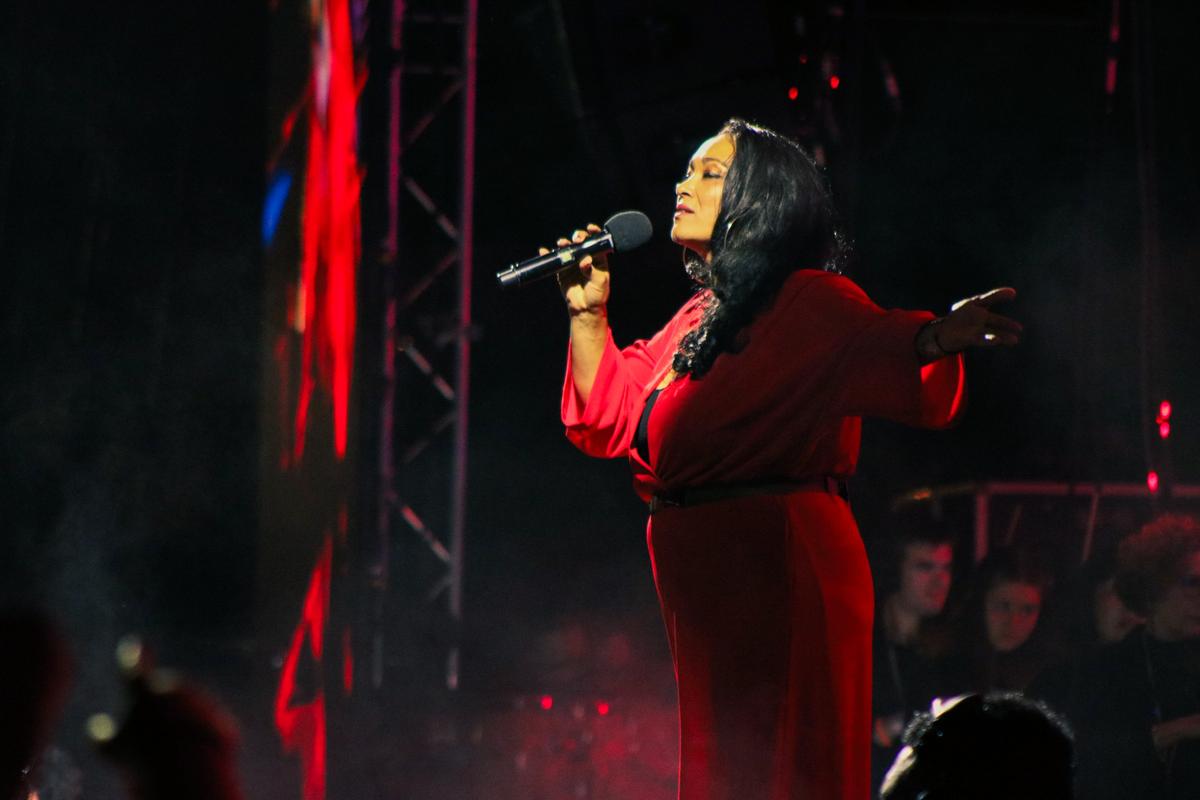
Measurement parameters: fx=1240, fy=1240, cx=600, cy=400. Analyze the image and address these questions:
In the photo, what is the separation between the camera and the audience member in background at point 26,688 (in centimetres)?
90

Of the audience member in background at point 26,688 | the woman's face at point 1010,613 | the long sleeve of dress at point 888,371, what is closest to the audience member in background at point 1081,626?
the woman's face at point 1010,613

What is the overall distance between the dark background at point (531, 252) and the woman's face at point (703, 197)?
6.38 ft

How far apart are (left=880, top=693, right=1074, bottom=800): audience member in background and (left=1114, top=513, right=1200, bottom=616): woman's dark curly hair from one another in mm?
2995

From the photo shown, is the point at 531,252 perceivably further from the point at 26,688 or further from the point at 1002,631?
the point at 26,688

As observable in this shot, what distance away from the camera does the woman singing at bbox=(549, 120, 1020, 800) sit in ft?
6.54

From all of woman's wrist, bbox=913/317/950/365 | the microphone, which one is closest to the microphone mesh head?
the microphone

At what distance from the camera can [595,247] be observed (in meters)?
2.33

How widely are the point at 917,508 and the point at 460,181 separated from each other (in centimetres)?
215

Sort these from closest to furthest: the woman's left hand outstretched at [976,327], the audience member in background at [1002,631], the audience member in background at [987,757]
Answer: the audience member in background at [987,757] → the woman's left hand outstretched at [976,327] → the audience member in background at [1002,631]

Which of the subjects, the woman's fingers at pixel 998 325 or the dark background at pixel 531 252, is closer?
the woman's fingers at pixel 998 325

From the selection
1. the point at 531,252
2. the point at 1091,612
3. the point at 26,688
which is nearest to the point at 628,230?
the point at 26,688

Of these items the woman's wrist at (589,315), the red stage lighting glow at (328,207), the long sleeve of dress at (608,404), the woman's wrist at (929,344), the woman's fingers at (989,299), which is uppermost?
the red stage lighting glow at (328,207)

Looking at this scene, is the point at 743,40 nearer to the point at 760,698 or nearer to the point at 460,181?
the point at 460,181

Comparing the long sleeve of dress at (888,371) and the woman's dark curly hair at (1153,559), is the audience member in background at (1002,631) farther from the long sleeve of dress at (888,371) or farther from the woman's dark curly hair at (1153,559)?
the long sleeve of dress at (888,371)
